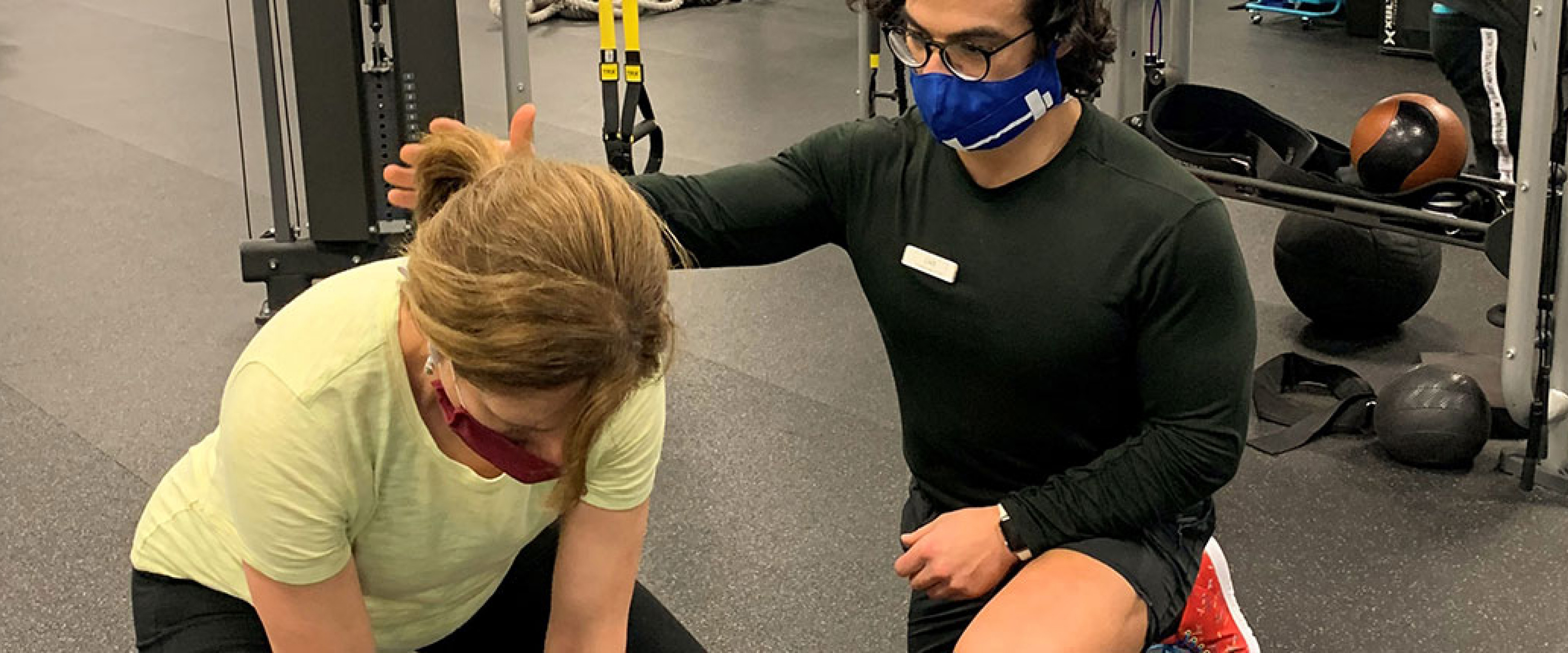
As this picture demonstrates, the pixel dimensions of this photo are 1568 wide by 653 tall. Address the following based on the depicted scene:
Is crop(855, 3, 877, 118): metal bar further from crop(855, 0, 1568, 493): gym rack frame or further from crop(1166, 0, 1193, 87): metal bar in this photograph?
crop(855, 0, 1568, 493): gym rack frame

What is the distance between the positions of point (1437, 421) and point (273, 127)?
2599 millimetres

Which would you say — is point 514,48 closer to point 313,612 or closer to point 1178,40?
point 1178,40

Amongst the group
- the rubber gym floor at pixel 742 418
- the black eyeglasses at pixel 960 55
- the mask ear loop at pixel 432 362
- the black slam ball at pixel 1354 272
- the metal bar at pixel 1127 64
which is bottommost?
the rubber gym floor at pixel 742 418

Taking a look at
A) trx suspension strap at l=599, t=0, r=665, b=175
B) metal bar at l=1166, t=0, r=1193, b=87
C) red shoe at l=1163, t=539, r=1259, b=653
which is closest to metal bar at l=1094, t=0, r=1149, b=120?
metal bar at l=1166, t=0, r=1193, b=87

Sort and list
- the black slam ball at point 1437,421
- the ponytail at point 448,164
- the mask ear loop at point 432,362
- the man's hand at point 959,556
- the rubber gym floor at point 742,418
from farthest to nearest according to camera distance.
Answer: the black slam ball at point 1437,421, the rubber gym floor at point 742,418, the man's hand at point 959,556, the ponytail at point 448,164, the mask ear loop at point 432,362

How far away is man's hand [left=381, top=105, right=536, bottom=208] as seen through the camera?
5.23 feet

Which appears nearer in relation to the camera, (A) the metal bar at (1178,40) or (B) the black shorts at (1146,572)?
(B) the black shorts at (1146,572)

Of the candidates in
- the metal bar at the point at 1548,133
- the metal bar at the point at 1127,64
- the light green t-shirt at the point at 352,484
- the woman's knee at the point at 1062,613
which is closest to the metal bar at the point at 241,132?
the metal bar at the point at 1127,64

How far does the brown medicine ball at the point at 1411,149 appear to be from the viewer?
10.3 ft

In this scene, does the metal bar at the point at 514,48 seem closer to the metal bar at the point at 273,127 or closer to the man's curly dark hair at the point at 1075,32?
the metal bar at the point at 273,127

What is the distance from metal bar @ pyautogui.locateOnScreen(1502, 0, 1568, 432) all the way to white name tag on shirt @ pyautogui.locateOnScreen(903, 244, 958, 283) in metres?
1.46

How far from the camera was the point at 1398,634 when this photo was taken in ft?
8.13

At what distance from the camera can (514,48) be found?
3.60 metres

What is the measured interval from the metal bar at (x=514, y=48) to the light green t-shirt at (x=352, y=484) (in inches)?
76.8
